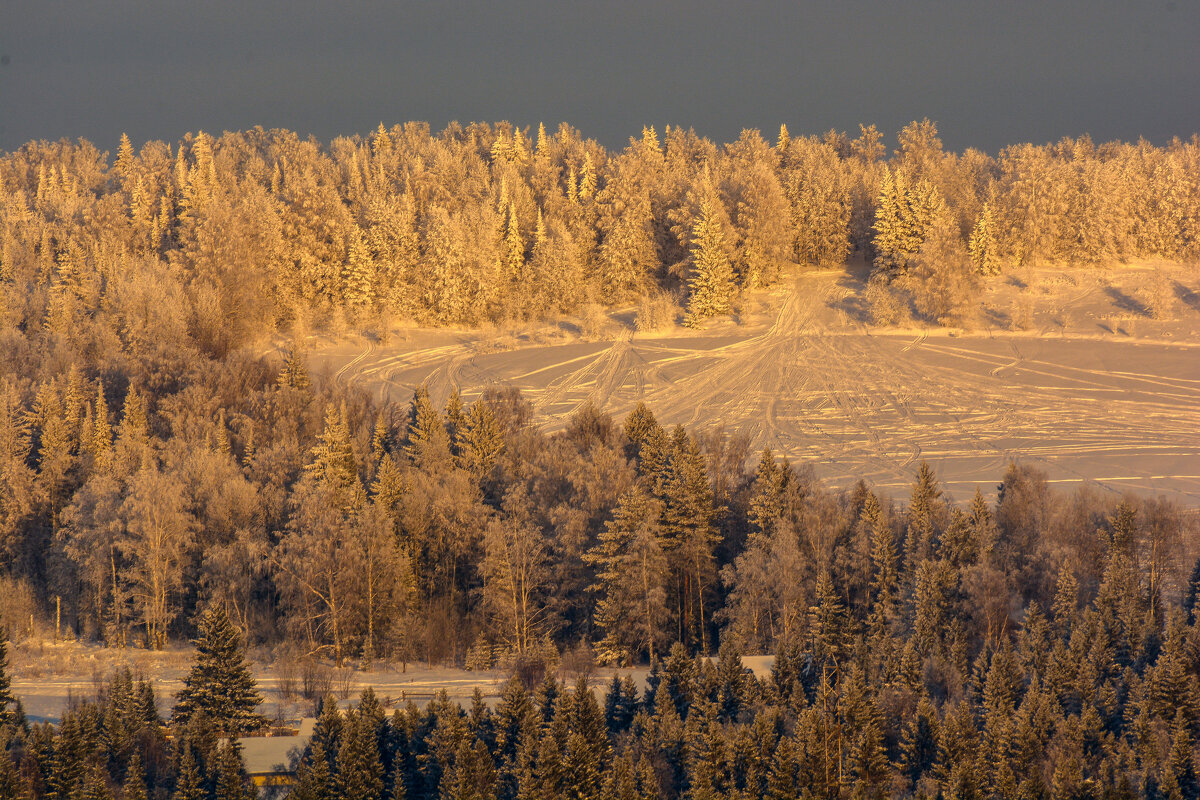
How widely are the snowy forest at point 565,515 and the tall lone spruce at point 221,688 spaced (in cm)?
126

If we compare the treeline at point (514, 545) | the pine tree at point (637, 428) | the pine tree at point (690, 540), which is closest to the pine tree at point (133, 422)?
the treeline at point (514, 545)

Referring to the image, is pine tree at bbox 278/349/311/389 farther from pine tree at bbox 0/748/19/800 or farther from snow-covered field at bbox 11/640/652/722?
pine tree at bbox 0/748/19/800

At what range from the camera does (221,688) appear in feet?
108

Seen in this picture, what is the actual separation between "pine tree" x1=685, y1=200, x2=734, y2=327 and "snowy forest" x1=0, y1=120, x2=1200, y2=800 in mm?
186

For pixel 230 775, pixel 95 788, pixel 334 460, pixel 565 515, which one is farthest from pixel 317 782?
pixel 334 460

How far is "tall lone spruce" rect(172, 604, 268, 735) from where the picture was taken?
32625 mm

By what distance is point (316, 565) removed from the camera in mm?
41281

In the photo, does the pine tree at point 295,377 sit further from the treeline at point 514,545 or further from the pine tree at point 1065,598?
the pine tree at point 1065,598

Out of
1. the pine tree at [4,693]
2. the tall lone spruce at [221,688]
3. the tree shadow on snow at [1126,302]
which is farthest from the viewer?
the tree shadow on snow at [1126,302]

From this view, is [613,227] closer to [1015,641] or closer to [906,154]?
[906,154]

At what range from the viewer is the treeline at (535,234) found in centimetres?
7112

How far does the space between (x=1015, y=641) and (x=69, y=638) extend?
29373mm

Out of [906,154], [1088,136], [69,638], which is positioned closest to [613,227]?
[906,154]

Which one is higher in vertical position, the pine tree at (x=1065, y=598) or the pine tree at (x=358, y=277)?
the pine tree at (x=358, y=277)
